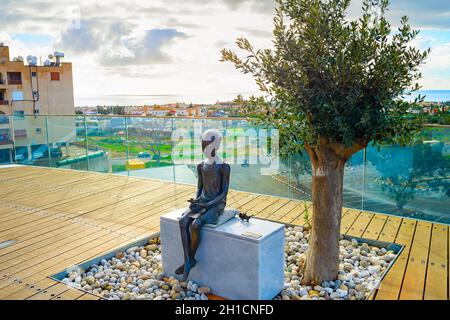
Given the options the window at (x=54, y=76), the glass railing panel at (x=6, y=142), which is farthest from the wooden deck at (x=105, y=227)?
the window at (x=54, y=76)

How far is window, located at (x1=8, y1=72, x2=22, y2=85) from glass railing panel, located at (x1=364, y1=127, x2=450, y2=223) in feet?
112

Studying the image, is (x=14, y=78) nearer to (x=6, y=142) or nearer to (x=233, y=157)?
(x=6, y=142)

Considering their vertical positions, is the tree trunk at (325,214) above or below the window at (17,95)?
below

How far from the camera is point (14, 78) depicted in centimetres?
3170

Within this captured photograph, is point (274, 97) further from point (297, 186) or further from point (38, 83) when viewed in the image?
point (38, 83)

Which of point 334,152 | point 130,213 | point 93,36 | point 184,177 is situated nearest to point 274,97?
point 334,152

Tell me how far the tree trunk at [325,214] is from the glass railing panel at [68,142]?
528 cm

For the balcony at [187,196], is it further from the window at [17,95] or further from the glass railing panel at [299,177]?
the window at [17,95]

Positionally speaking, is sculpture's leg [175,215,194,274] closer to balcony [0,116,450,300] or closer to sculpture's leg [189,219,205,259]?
sculpture's leg [189,219,205,259]

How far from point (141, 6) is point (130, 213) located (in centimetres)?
332

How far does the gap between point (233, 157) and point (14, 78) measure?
1286 inches

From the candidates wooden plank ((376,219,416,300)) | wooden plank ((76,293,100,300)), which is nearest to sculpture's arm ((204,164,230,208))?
wooden plank ((76,293,100,300))

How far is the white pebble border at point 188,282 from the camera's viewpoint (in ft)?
9.34
